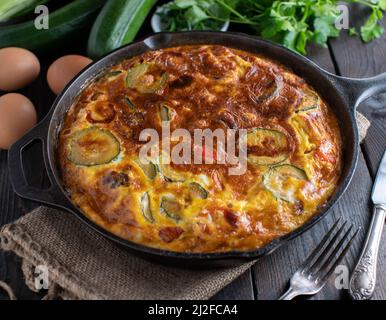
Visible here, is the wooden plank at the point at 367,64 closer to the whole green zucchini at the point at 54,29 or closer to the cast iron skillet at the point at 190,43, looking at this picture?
the cast iron skillet at the point at 190,43

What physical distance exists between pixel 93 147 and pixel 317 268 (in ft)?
4.11

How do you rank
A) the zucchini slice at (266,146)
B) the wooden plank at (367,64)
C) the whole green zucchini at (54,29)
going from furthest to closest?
the whole green zucchini at (54,29)
the wooden plank at (367,64)
the zucchini slice at (266,146)

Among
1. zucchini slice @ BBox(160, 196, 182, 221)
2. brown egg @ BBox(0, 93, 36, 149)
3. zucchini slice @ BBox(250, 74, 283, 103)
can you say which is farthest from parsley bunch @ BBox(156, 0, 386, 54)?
zucchini slice @ BBox(160, 196, 182, 221)

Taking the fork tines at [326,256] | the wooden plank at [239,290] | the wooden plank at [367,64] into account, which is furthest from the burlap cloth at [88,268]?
the wooden plank at [367,64]

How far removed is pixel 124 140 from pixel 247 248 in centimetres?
84

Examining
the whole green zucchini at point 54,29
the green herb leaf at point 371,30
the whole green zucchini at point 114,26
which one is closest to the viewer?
the whole green zucchini at point 114,26

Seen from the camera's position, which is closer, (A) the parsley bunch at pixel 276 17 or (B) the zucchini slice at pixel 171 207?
(B) the zucchini slice at pixel 171 207

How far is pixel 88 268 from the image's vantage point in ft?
8.17

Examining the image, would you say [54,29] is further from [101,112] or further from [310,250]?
[310,250]

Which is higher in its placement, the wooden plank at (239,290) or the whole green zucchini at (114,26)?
the whole green zucchini at (114,26)

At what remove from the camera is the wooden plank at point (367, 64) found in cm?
333

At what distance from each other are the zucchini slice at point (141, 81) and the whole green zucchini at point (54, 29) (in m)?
1.08

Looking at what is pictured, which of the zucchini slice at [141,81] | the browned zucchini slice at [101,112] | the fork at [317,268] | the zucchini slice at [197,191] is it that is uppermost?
the zucchini slice at [141,81]

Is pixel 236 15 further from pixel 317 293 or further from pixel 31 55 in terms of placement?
pixel 317 293
